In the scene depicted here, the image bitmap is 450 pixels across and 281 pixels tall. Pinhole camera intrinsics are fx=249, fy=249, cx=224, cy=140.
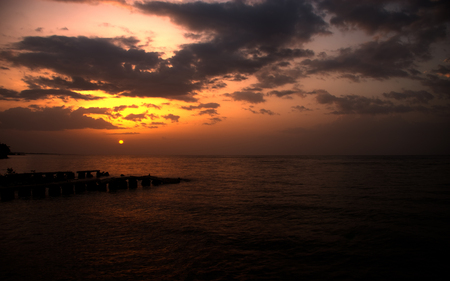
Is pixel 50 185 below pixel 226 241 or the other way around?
the other way around

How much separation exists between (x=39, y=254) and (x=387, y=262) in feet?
49.6

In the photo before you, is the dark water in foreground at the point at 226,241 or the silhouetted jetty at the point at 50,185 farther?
the silhouetted jetty at the point at 50,185

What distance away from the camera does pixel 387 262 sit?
1063 centimetres

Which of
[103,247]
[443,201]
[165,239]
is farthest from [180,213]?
[443,201]

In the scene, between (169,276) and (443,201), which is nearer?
→ (169,276)

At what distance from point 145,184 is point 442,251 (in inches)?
1329

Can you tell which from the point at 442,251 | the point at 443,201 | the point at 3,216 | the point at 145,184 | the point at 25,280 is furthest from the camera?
the point at 145,184

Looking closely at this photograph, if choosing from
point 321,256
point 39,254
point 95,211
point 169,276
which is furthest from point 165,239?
point 95,211

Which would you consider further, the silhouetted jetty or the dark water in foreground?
the silhouetted jetty

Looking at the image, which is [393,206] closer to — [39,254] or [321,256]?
[321,256]

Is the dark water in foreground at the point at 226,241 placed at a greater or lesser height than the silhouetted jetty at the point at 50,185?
lesser

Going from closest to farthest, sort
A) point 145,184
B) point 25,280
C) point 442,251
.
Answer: point 25,280
point 442,251
point 145,184

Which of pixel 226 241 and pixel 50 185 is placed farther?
pixel 50 185

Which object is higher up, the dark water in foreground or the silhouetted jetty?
the silhouetted jetty
